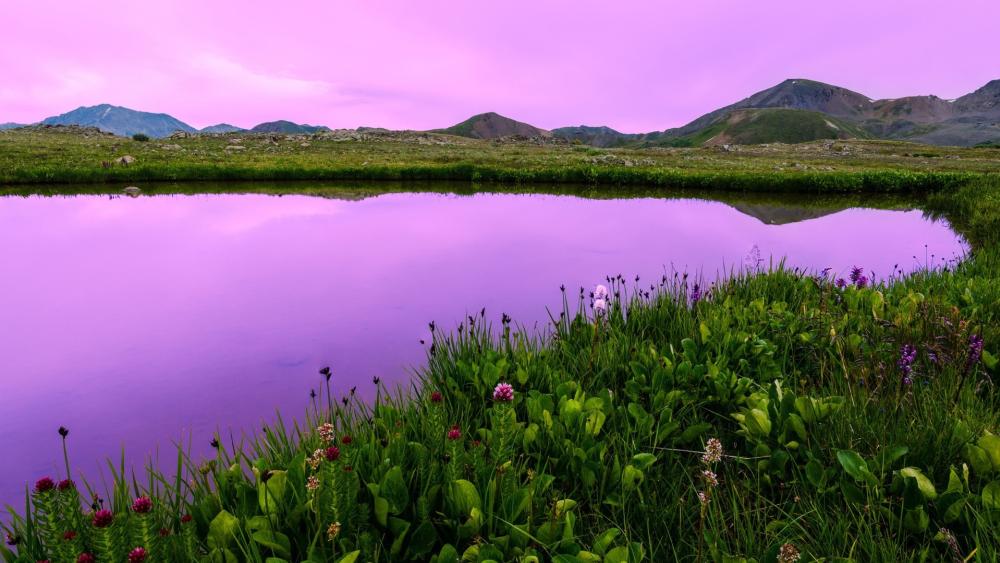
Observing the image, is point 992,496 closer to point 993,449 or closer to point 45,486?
point 993,449

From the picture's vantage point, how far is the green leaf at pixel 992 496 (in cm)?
265

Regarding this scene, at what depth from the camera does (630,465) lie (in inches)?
127

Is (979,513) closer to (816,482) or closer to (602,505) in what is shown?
(816,482)

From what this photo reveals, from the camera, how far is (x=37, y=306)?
8.98 metres

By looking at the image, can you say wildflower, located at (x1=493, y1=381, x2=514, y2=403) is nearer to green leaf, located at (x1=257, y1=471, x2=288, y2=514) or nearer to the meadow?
the meadow

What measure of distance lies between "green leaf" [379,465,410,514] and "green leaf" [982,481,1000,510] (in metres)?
3.14

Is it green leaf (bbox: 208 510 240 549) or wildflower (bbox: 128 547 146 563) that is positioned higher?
wildflower (bbox: 128 547 146 563)

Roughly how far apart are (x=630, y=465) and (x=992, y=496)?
73.9 inches

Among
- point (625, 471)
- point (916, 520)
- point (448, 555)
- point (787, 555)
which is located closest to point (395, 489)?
point (448, 555)

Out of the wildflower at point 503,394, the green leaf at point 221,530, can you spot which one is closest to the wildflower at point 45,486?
the green leaf at point 221,530

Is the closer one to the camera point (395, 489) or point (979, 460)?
point (395, 489)

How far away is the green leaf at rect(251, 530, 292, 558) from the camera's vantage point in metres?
2.46

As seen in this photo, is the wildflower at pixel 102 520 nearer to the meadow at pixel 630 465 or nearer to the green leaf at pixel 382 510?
the meadow at pixel 630 465

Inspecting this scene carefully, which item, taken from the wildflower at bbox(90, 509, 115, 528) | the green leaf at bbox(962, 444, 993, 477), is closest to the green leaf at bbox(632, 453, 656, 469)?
the green leaf at bbox(962, 444, 993, 477)
